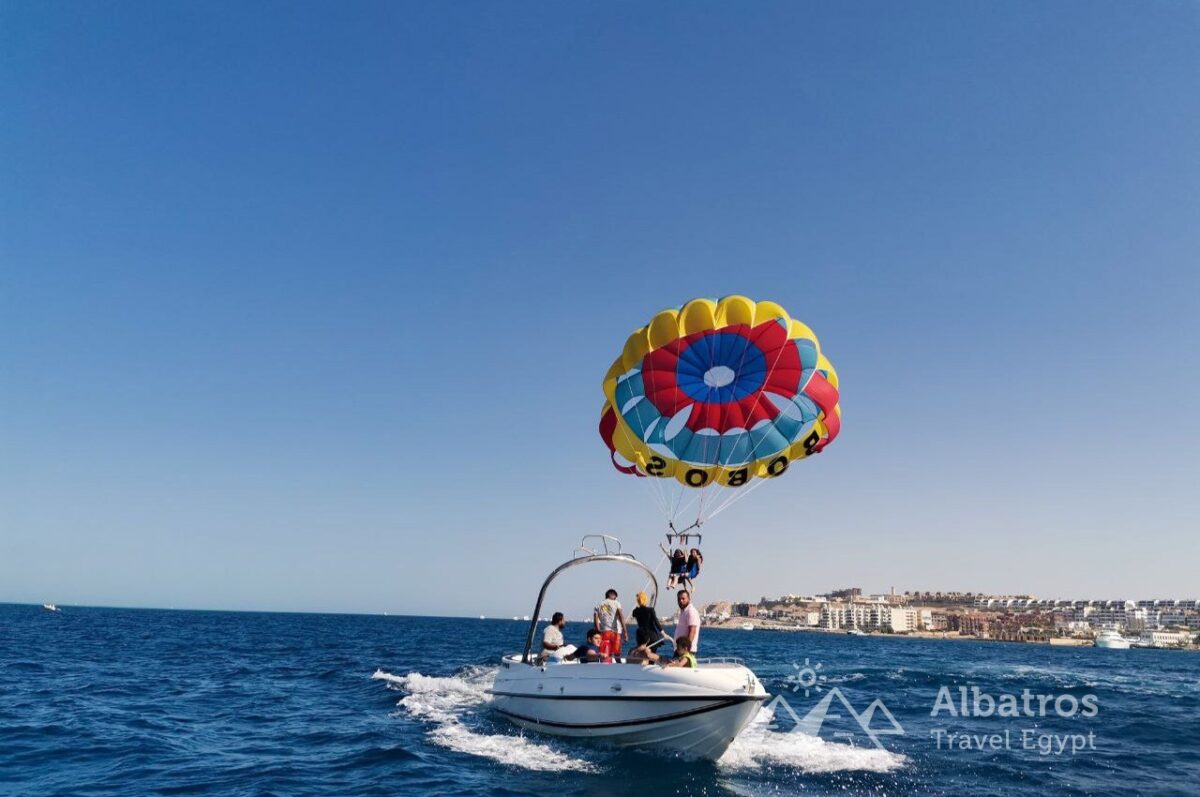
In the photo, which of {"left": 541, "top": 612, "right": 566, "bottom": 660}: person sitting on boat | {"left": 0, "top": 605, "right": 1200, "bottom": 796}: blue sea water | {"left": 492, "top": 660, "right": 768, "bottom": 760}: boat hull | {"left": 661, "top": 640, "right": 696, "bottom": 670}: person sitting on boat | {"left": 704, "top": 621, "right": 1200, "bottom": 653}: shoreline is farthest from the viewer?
{"left": 704, "top": 621, "right": 1200, "bottom": 653}: shoreline

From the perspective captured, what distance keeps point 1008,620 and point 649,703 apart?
550 feet

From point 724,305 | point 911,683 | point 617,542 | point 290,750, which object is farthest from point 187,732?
point 911,683

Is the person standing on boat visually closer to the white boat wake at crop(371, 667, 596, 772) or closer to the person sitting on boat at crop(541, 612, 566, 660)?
the white boat wake at crop(371, 667, 596, 772)

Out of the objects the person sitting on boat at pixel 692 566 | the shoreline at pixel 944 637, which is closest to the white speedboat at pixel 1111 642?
the shoreline at pixel 944 637

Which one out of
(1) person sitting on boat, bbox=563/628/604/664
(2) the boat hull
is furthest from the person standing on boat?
(1) person sitting on boat, bbox=563/628/604/664

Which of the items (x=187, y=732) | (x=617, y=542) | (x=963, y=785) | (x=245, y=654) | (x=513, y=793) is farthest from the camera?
(x=245, y=654)

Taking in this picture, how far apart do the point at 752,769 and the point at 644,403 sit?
791 cm

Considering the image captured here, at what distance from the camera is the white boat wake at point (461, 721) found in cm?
1258

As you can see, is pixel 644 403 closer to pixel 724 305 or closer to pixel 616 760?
pixel 724 305

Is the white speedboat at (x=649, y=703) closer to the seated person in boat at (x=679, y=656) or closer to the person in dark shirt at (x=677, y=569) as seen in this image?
the seated person in boat at (x=679, y=656)

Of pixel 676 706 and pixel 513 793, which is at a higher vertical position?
pixel 676 706

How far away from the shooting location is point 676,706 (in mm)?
11805

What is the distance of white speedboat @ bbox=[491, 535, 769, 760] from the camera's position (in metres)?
11.7

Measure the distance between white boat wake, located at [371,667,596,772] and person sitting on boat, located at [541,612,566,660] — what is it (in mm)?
1693
